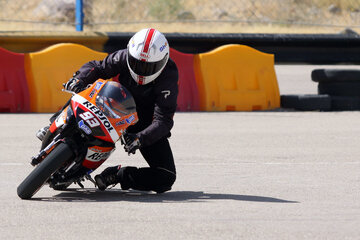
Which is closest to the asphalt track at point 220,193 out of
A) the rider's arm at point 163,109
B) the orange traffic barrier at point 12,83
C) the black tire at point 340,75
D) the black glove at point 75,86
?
the orange traffic barrier at point 12,83

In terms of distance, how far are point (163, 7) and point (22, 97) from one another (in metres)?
4.18

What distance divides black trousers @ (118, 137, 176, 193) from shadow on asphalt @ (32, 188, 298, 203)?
69 millimetres

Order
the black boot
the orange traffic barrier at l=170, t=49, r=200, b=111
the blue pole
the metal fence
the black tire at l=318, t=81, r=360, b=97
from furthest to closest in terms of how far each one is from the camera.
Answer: the metal fence → the blue pole → the black tire at l=318, t=81, r=360, b=97 → the orange traffic barrier at l=170, t=49, r=200, b=111 → the black boot

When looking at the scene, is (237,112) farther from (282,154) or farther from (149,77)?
(149,77)

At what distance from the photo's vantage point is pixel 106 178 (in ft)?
20.9

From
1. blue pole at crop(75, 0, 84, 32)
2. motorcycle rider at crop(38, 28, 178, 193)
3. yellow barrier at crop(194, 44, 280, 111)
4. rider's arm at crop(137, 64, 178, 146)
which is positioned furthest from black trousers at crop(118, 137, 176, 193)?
blue pole at crop(75, 0, 84, 32)

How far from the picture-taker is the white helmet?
6.04 m

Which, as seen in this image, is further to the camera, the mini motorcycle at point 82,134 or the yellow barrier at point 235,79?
the yellow barrier at point 235,79

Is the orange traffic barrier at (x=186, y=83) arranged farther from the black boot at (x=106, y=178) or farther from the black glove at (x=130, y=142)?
the black glove at (x=130, y=142)

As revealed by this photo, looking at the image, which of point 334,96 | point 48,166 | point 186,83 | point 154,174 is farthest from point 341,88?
point 48,166

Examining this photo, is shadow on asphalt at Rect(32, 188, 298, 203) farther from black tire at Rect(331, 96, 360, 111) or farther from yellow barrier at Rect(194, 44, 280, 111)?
black tire at Rect(331, 96, 360, 111)

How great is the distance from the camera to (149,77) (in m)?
6.14

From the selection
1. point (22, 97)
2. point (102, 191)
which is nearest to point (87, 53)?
point (22, 97)

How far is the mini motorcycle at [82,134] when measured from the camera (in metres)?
5.80
